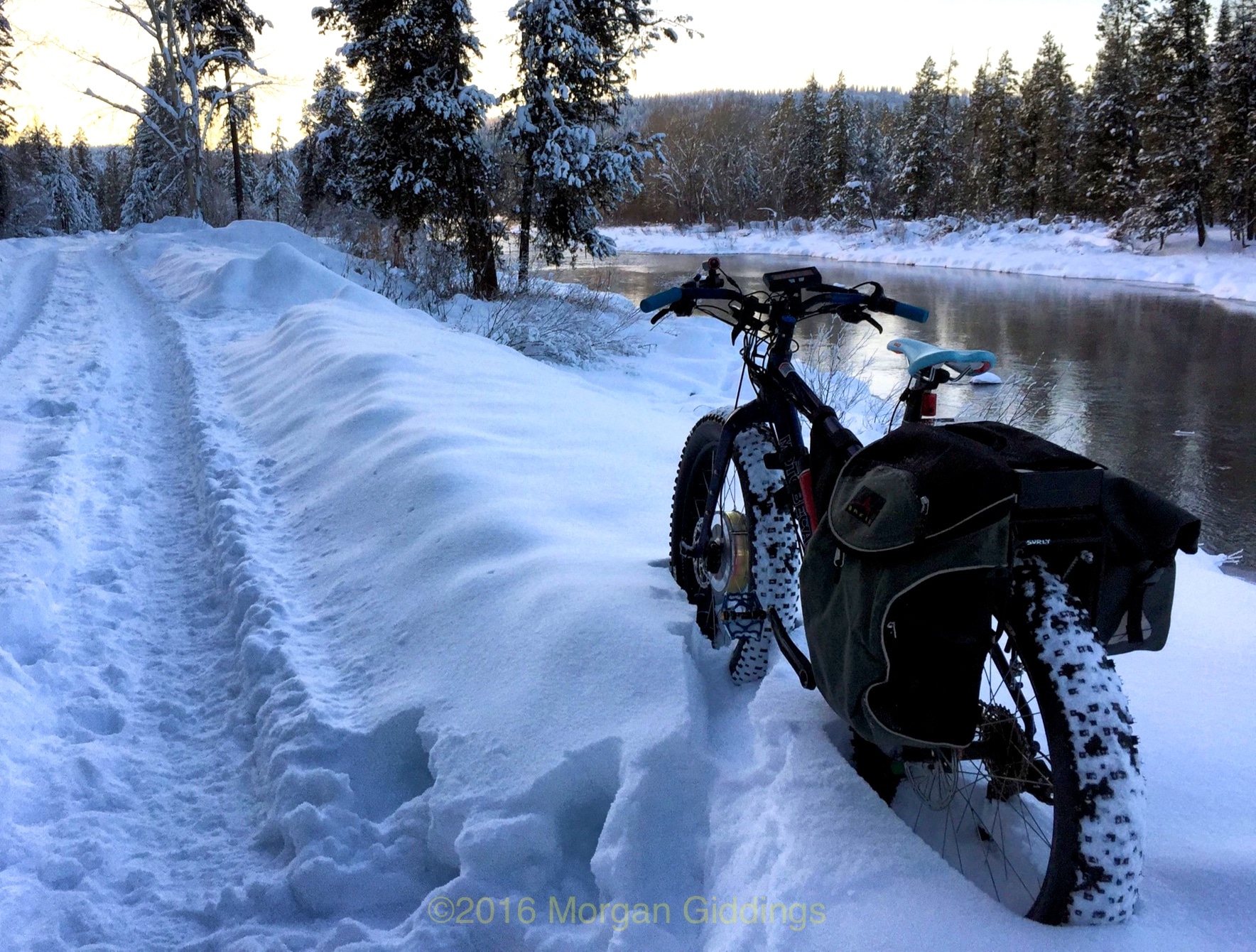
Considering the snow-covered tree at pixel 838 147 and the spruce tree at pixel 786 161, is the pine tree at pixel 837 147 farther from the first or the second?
the spruce tree at pixel 786 161

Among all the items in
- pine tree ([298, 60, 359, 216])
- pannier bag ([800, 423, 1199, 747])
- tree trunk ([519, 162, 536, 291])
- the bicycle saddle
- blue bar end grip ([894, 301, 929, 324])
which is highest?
pine tree ([298, 60, 359, 216])

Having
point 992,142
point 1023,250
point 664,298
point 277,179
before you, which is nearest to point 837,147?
point 992,142

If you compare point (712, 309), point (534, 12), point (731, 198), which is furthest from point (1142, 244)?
point (731, 198)

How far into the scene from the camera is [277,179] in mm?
45312

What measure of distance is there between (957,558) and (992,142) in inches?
2103

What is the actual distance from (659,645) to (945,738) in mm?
1180

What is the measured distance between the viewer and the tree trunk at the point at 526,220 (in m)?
16.1

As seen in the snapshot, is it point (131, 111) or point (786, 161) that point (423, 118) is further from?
point (786, 161)

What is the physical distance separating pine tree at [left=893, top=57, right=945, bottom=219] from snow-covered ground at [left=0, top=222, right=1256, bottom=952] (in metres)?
52.6

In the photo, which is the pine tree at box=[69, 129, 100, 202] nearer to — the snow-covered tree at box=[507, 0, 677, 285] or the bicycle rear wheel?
the snow-covered tree at box=[507, 0, 677, 285]

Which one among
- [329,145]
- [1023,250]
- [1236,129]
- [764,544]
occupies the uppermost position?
[1236,129]

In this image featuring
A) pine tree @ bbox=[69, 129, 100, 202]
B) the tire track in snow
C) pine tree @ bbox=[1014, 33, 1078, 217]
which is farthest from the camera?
pine tree @ bbox=[69, 129, 100, 202]

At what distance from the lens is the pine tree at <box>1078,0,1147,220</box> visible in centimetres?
3825

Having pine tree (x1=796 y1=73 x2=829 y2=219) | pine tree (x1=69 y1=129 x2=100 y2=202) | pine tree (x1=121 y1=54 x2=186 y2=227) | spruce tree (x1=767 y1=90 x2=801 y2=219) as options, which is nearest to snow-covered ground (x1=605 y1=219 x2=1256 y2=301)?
pine tree (x1=796 y1=73 x2=829 y2=219)
